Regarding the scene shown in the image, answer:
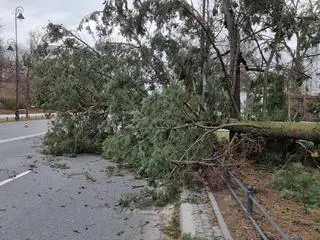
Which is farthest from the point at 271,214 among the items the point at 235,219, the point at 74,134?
the point at 74,134

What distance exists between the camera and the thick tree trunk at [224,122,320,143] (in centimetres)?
910

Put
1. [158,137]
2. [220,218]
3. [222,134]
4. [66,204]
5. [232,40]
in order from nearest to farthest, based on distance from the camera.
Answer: [220,218], [66,204], [158,137], [222,134], [232,40]

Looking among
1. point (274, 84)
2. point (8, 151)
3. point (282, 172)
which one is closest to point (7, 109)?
point (8, 151)

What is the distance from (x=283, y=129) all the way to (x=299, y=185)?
1572 mm

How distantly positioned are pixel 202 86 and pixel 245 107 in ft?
10.8

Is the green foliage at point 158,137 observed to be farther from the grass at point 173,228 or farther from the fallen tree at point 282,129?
the grass at point 173,228

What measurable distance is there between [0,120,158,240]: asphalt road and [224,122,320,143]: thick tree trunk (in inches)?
111

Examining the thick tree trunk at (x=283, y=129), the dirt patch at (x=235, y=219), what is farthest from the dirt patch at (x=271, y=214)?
the thick tree trunk at (x=283, y=129)

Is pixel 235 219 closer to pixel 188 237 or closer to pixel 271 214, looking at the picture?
pixel 271 214

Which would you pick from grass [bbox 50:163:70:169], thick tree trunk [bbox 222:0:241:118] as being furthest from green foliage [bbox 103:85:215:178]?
thick tree trunk [bbox 222:0:241:118]

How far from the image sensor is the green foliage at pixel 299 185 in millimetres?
7934

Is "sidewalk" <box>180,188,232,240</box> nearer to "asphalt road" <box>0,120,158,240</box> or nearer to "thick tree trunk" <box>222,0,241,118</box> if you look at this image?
"asphalt road" <box>0,120,158,240</box>

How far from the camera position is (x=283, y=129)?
9.87 meters

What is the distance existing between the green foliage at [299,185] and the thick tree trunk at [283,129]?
77 centimetres
